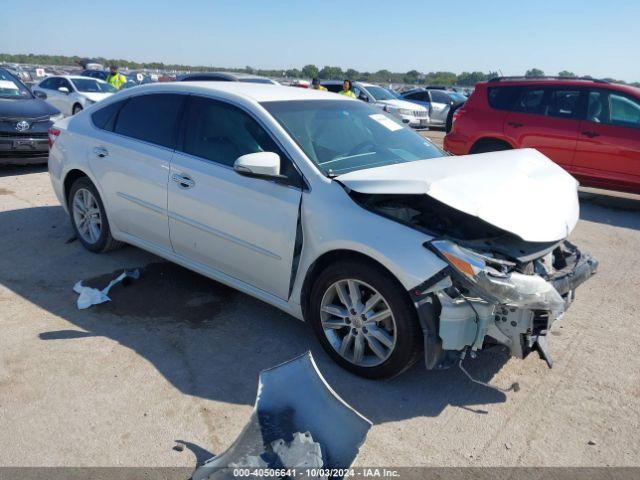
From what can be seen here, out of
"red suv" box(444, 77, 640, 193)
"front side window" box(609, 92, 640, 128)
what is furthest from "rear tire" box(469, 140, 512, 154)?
"front side window" box(609, 92, 640, 128)

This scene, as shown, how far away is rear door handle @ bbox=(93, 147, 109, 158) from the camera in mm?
4827

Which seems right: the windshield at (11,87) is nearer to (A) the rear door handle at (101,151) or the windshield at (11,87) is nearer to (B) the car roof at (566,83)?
(A) the rear door handle at (101,151)

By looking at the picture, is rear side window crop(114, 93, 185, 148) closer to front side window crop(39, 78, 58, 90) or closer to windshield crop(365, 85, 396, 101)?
front side window crop(39, 78, 58, 90)

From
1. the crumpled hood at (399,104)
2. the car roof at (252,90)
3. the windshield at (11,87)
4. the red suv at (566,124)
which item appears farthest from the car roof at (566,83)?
the crumpled hood at (399,104)

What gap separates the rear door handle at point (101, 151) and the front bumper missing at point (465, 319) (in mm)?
3163

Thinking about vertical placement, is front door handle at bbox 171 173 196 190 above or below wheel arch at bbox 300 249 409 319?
above

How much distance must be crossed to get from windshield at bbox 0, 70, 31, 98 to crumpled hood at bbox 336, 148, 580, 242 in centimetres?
883

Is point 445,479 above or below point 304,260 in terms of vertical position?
below

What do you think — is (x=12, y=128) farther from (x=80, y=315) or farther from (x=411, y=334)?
(x=411, y=334)

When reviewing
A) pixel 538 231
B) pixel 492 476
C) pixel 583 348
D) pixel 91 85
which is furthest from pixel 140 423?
pixel 91 85

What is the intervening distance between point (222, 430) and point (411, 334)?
1.16m

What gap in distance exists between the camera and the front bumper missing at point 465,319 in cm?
297

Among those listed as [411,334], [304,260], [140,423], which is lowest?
[140,423]

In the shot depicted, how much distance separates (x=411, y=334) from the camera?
3.12 metres
